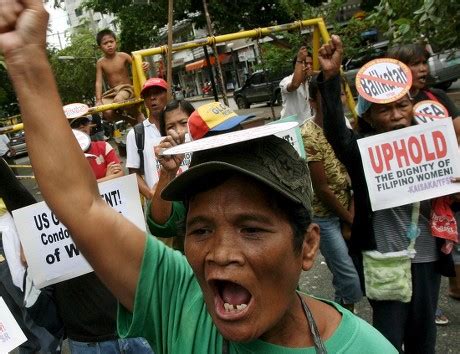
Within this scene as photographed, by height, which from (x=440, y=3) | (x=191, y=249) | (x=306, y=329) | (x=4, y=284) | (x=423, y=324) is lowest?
(x=423, y=324)

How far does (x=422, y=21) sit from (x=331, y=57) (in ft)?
7.58

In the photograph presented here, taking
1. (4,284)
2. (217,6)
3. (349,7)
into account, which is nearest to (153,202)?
(4,284)

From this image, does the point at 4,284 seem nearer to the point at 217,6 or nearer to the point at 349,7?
the point at 217,6

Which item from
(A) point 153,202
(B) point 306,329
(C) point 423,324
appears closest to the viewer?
(B) point 306,329

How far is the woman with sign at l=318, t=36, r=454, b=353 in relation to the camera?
2477mm

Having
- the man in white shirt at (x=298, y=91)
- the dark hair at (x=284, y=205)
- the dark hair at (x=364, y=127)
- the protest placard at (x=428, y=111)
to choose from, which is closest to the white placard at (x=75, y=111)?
the man in white shirt at (x=298, y=91)

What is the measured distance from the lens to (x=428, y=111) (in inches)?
109

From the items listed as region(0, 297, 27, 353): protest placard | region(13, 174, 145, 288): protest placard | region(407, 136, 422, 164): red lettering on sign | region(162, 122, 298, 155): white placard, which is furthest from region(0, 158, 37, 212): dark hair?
region(407, 136, 422, 164): red lettering on sign

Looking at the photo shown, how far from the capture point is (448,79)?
51.2 feet

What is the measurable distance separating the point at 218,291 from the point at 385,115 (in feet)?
5.89

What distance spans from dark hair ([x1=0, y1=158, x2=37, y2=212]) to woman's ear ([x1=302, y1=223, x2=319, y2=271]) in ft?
5.14

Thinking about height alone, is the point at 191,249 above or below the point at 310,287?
above

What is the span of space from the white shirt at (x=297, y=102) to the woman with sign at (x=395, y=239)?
245 centimetres

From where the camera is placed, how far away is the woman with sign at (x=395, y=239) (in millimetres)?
2477
